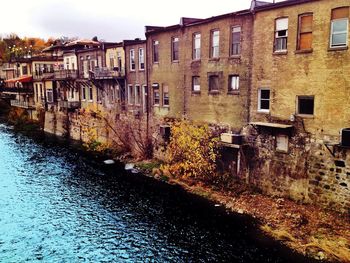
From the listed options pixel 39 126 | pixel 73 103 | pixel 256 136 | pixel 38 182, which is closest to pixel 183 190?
pixel 256 136

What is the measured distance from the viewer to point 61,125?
180 feet

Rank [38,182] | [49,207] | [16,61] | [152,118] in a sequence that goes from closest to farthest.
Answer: [49,207], [38,182], [152,118], [16,61]

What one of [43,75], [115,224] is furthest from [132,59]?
[43,75]

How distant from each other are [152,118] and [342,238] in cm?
2166

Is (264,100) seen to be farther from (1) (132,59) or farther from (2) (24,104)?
(2) (24,104)

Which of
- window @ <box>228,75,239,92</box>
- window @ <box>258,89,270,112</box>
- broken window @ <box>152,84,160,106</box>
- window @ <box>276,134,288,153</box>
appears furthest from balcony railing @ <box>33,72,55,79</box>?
window @ <box>276,134,288,153</box>

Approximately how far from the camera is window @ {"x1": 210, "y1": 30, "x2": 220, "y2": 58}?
26.4 m

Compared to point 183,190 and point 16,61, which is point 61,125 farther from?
point 183,190

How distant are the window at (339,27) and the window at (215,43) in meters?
9.37

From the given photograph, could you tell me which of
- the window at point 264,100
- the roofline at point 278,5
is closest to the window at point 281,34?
the roofline at point 278,5

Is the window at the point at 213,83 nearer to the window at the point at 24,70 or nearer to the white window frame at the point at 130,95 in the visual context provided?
the white window frame at the point at 130,95

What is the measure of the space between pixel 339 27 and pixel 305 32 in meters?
2.09

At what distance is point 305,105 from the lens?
20828 millimetres

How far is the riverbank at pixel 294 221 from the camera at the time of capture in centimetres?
1717
